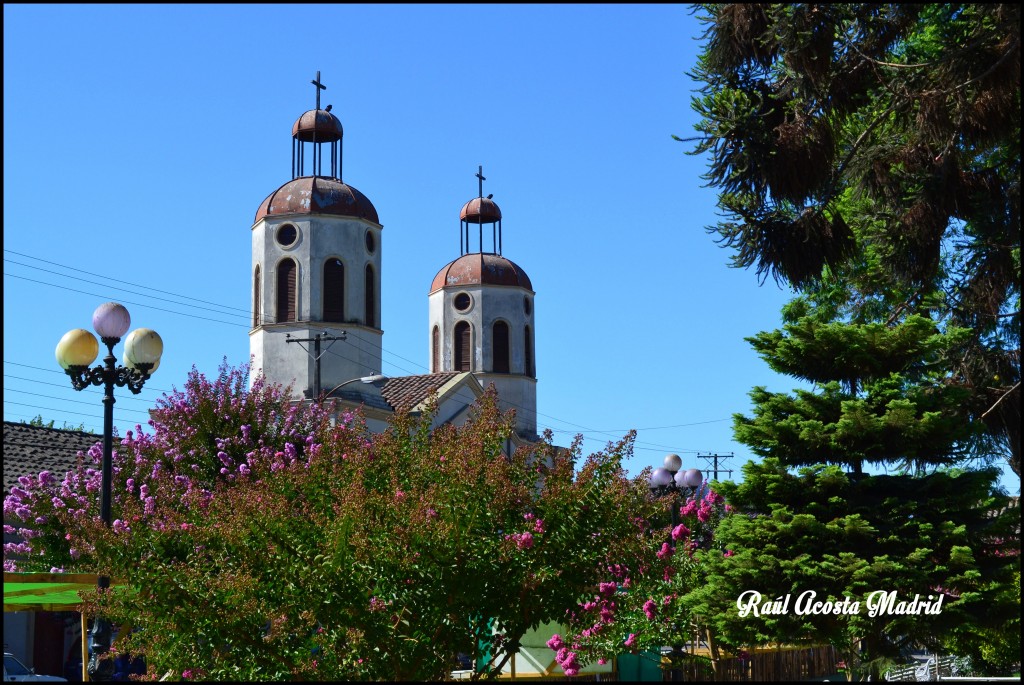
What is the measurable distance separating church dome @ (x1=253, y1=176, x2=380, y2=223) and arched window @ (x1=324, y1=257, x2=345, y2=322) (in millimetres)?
1867

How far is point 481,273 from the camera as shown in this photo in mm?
62312

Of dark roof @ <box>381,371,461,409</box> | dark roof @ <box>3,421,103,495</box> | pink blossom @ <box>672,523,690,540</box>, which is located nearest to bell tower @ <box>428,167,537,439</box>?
dark roof @ <box>381,371,461,409</box>

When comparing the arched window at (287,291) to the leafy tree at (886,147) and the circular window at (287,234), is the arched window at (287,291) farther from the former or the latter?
the leafy tree at (886,147)

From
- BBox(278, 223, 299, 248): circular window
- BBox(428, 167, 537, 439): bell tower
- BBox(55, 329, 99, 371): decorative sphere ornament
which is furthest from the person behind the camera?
BBox(428, 167, 537, 439): bell tower

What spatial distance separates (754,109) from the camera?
12555 millimetres

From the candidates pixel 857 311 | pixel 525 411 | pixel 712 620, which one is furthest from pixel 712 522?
pixel 525 411

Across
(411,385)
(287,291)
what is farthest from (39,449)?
(411,385)

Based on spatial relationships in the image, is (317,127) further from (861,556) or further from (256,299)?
(861,556)

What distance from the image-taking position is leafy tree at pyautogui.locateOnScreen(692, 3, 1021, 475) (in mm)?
11633

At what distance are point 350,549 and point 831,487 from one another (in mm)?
5226

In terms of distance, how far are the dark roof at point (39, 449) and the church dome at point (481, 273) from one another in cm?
3140

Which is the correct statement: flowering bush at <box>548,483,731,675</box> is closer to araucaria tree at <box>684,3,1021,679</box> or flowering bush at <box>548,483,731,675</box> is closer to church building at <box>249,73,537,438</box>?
araucaria tree at <box>684,3,1021,679</box>

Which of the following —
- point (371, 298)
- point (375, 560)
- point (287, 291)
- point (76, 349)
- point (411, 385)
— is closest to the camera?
point (375, 560)

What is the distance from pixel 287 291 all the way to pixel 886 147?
3186cm
